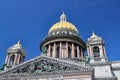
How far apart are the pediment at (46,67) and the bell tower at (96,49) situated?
451cm

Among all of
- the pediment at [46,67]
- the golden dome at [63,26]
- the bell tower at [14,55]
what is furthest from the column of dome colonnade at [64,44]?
the pediment at [46,67]

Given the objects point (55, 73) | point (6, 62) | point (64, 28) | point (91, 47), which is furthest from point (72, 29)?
point (55, 73)

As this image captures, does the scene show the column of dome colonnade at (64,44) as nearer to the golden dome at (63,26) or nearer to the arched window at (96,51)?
the golden dome at (63,26)

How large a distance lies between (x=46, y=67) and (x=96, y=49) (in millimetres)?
9038

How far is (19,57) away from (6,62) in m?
2.46

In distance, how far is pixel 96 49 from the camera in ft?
105

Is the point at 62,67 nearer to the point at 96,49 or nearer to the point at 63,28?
the point at 96,49

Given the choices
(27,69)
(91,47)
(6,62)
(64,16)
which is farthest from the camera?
(64,16)

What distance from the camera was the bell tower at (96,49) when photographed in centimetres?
3023

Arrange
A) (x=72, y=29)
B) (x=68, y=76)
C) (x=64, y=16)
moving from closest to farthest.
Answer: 1. (x=68, y=76)
2. (x=72, y=29)
3. (x=64, y=16)

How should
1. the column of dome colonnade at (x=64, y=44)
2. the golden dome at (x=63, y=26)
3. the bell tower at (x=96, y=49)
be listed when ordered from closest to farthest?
the bell tower at (x=96, y=49), the column of dome colonnade at (x=64, y=44), the golden dome at (x=63, y=26)

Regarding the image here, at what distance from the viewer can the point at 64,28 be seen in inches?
1737

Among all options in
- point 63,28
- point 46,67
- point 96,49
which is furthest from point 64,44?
point 46,67

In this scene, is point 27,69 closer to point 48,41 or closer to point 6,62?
point 6,62
